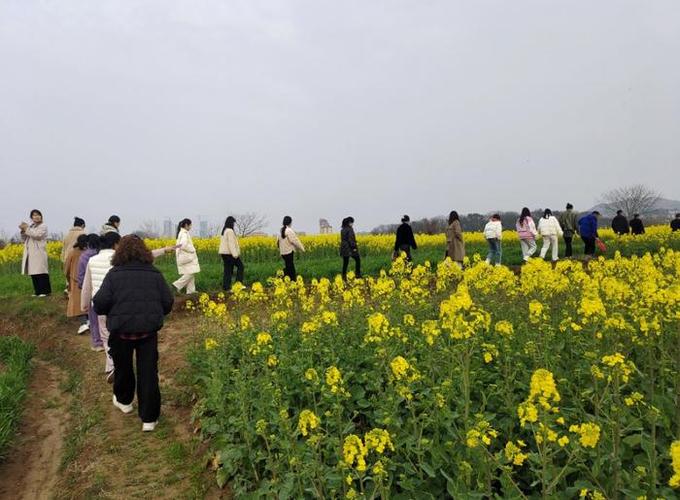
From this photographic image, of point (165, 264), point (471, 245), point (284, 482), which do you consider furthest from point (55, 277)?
point (471, 245)

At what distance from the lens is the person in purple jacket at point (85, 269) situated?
24.6 ft

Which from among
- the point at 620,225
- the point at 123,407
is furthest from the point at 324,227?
the point at 123,407

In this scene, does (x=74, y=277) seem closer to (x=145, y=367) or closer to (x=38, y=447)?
(x=38, y=447)

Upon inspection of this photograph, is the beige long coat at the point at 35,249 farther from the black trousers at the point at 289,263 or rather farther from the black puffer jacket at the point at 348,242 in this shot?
the black puffer jacket at the point at 348,242

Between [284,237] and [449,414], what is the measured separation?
9.56m

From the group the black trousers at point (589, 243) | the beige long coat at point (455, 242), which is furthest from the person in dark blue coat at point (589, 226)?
the beige long coat at point (455, 242)

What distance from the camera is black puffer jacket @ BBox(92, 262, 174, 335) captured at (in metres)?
5.23

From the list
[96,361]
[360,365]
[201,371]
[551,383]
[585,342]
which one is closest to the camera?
[551,383]

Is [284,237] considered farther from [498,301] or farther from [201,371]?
[498,301]

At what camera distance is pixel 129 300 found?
17.2ft

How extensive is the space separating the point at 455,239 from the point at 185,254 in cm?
727

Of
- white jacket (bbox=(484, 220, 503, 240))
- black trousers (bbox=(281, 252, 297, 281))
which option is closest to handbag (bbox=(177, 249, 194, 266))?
black trousers (bbox=(281, 252, 297, 281))

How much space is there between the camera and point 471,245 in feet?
81.8

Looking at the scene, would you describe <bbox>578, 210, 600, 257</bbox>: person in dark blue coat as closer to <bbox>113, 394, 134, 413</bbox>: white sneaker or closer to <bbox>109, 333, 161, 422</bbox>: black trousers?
<bbox>109, 333, 161, 422</bbox>: black trousers
